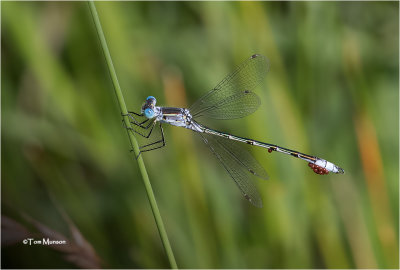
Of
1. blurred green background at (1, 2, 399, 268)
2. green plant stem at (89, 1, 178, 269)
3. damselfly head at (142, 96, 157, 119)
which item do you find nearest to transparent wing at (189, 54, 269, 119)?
blurred green background at (1, 2, 399, 268)


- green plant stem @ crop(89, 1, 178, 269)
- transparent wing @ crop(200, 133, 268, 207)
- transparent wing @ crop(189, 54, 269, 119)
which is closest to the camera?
green plant stem @ crop(89, 1, 178, 269)

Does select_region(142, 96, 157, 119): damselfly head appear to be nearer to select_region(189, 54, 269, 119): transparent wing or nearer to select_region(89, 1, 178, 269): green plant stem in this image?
select_region(189, 54, 269, 119): transparent wing

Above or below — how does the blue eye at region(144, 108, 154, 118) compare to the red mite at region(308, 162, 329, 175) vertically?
above

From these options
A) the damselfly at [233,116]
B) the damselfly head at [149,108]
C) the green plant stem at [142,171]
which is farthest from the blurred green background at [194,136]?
the green plant stem at [142,171]

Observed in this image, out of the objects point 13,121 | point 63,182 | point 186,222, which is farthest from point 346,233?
point 13,121

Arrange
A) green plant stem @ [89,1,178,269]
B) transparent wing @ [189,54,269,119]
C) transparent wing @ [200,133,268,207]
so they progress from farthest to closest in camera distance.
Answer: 1. transparent wing @ [189,54,269,119]
2. transparent wing @ [200,133,268,207]
3. green plant stem @ [89,1,178,269]

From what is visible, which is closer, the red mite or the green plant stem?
the green plant stem

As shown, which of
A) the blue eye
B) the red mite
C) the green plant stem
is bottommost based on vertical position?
the green plant stem

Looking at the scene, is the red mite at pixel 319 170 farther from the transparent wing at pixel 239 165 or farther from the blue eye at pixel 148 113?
the blue eye at pixel 148 113
